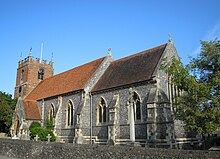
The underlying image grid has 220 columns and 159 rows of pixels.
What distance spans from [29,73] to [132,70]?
2429cm

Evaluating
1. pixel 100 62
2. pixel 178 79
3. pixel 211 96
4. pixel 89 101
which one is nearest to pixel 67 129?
pixel 89 101

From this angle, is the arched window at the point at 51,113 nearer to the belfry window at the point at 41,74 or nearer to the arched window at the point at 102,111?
the arched window at the point at 102,111

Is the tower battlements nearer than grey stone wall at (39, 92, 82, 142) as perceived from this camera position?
No

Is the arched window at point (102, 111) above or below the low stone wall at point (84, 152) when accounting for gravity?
above

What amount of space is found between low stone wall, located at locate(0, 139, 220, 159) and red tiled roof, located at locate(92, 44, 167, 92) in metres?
10.4

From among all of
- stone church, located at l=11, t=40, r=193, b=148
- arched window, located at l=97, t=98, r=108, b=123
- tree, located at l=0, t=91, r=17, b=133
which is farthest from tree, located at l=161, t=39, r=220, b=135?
tree, located at l=0, t=91, r=17, b=133

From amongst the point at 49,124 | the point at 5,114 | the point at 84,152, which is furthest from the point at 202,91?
the point at 5,114

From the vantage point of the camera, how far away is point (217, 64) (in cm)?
1348

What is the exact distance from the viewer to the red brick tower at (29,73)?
4006 centimetres

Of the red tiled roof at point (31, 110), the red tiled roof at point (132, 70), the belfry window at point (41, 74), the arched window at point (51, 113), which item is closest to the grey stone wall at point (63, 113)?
the arched window at point (51, 113)

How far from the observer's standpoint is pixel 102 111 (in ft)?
77.9

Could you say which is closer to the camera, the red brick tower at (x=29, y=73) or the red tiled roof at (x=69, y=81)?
the red tiled roof at (x=69, y=81)

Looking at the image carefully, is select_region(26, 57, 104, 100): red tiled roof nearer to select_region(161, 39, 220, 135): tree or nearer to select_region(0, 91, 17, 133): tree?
select_region(0, 91, 17, 133): tree

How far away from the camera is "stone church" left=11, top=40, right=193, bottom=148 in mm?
18547
